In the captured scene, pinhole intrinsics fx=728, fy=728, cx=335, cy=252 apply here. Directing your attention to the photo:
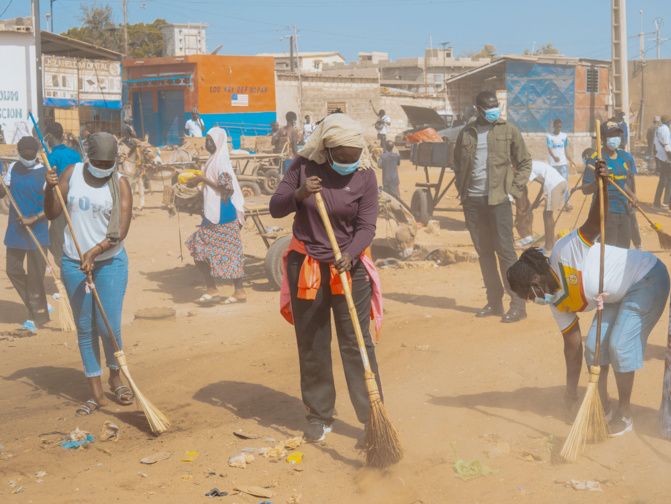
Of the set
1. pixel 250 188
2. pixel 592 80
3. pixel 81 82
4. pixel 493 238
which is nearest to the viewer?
pixel 493 238

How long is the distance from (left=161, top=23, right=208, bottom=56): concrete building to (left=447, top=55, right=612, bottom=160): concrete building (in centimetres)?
2992

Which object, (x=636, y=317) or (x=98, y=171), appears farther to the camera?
(x=98, y=171)

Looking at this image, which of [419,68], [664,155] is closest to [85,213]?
[664,155]

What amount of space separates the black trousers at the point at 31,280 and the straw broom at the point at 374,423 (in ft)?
16.4

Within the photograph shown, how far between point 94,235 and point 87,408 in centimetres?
127

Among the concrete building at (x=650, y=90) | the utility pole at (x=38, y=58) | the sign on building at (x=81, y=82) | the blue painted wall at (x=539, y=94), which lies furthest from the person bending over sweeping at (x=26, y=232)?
the concrete building at (x=650, y=90)

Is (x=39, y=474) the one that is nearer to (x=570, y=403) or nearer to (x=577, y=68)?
(x=570, y=403)

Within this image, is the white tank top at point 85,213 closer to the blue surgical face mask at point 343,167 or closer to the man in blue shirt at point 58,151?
the blue surgical face mask at point 343,167

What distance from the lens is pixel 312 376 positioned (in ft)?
15.3

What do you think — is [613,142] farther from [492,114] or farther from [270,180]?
[270,180]

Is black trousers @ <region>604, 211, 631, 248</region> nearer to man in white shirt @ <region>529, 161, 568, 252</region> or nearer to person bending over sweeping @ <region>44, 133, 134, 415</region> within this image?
man in white shirt @ <region>529, 161, 568, 252</region>

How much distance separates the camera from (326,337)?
4645 mm

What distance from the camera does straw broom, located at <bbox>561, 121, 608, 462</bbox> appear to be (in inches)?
161

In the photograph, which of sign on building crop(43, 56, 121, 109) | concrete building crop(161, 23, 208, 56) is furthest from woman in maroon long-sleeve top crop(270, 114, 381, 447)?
concrete building crop(161, 23, 208, 56)
